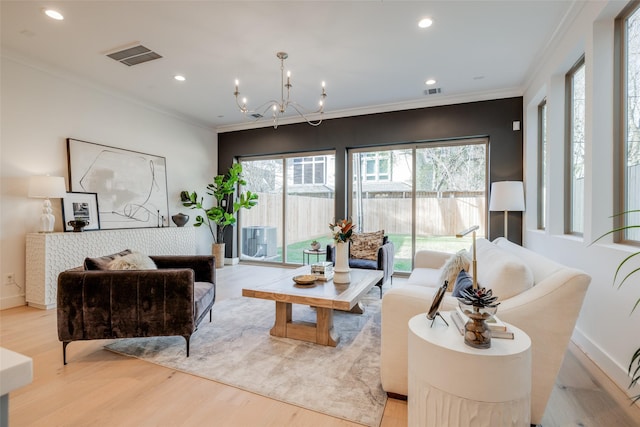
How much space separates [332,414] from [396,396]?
420mm

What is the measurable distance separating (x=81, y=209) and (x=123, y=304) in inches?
108

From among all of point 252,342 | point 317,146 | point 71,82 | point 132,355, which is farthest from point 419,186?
point 71,82

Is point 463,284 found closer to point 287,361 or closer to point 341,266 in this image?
point 341,266

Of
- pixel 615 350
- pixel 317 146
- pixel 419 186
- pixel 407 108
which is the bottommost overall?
pixel 615 350

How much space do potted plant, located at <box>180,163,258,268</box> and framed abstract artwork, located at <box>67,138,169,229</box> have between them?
0.61m

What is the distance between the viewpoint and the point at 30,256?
369cm

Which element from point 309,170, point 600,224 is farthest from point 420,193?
point 600,224

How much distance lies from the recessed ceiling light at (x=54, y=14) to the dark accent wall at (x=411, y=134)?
3638 mm

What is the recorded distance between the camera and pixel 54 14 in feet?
9.48

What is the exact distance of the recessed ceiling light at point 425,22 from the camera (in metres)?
2.94

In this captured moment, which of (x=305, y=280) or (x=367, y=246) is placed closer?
(x=305, y=280)

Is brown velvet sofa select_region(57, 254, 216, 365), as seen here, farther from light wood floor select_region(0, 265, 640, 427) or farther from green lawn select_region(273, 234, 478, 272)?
green lawn select_region(273, 234, 478, 272)

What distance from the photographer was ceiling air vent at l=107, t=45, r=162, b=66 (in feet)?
11.5

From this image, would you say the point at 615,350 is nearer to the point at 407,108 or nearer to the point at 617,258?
the point at 617,258
